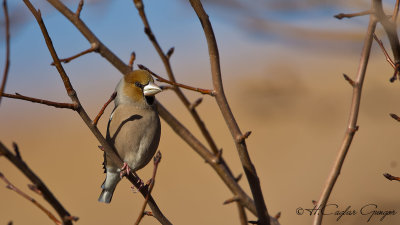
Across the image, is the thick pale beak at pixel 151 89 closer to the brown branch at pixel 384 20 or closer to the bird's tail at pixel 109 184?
the bird's tail at pixel 109 184

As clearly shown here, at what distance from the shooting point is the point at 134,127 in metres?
3.51

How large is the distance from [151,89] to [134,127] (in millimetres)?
312

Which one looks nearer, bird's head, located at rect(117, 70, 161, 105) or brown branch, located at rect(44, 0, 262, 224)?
brown branch, located at rect(44, 0, 262, 224)

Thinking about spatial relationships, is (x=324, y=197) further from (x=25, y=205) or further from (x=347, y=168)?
(x=25, y=205)

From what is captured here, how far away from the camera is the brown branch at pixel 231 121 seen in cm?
194

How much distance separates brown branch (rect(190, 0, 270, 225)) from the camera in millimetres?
1937

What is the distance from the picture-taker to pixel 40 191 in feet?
5.46

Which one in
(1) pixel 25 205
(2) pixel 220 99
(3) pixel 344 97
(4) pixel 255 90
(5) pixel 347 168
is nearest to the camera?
(2) pixel 220 99

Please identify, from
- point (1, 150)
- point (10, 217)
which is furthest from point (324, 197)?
point (10, 217)

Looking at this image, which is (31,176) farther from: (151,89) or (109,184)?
(109,184)

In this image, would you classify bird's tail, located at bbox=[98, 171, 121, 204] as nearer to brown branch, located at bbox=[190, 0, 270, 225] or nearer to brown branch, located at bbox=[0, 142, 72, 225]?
brown branch, located at bbox=[190, 0, 270, 225]

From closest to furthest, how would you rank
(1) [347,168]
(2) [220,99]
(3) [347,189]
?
1. (2) [220,99]
2. (3) [347,189]
3. (1) [347,168]

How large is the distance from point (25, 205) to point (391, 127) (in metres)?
8.19

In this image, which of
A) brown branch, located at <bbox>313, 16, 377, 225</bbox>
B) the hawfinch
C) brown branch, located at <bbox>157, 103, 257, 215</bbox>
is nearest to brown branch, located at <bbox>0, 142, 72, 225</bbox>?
brown branch, located at <bbox>157, 103, 257, 215</bbox>
